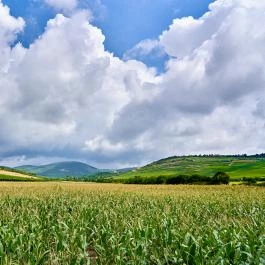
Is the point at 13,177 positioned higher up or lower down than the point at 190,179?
higher up

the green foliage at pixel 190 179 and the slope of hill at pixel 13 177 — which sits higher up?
the slope of hill at pixel 13 177

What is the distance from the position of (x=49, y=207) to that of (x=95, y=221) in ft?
22.0

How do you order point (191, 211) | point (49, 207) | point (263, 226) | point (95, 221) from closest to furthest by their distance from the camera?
point (263, 226)
point (95, 221)
point (191, 211)
point (49, 207)

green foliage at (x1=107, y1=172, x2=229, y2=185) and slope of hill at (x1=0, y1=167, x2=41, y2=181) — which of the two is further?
slope of hill at (x1=0, y1=167, x2=41, y2=181)

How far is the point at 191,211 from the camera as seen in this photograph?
22125mm

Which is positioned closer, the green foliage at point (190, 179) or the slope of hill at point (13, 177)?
the green foliage at point (190, 179)

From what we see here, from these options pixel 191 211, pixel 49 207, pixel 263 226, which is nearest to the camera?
pixel 263 226

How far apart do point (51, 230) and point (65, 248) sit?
2877 mm

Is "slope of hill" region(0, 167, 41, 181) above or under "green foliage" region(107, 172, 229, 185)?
above

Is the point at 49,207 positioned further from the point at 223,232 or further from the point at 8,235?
the point at 223,232

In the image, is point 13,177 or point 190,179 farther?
point 13,177

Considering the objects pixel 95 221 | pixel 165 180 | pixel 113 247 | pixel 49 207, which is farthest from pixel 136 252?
pixel 165 180

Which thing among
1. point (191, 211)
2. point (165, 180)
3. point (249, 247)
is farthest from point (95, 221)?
point (165, 180)

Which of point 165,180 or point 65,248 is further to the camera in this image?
point 165,180
